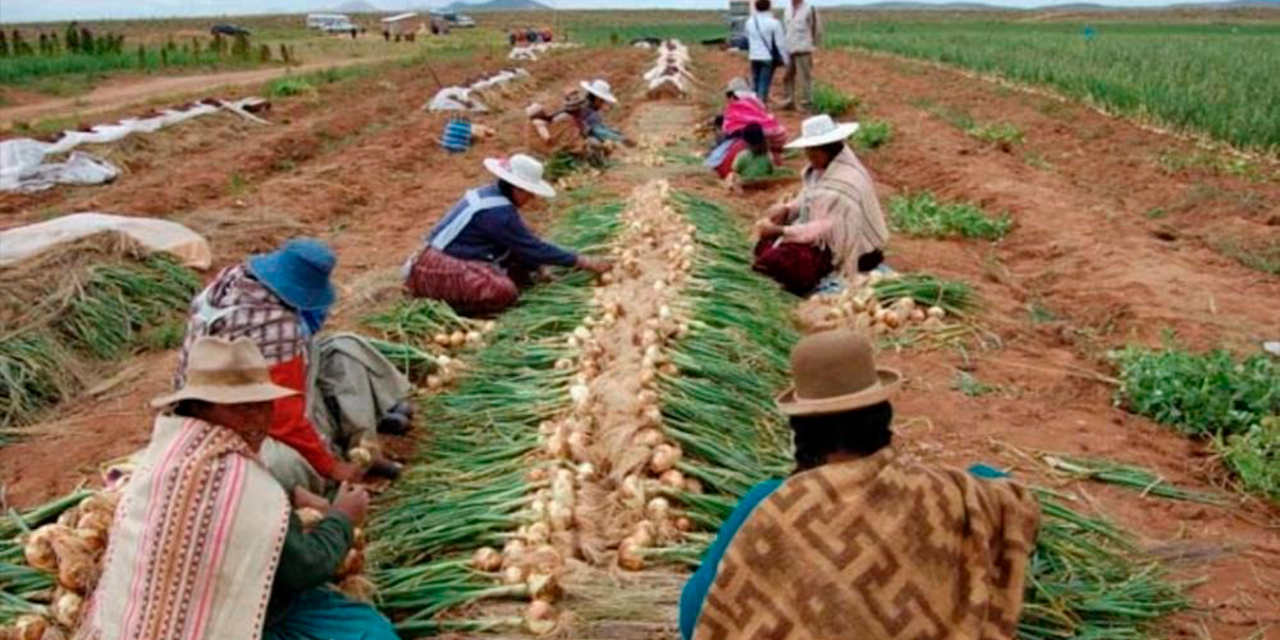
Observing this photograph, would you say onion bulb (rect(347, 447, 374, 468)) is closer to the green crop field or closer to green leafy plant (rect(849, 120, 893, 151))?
green leafy plant (rect(849, 120, 893, 151))

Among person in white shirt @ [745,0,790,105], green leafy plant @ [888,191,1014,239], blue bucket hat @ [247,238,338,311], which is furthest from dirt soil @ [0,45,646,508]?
person in white shirt @ [745,0,790,105]

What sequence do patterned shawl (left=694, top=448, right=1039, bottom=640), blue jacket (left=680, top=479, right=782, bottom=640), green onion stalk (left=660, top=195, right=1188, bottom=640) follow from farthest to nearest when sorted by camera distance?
green onion stalk (left=660, top=195, right=1188, bottom=640), blue jacket (left=680, top=479, right=782, bottom=640), patterned shawl (left=694, top=448, right=1039, bottom=640)

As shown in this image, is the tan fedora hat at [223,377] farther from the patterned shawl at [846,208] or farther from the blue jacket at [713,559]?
the patterned shawl at [846,208]

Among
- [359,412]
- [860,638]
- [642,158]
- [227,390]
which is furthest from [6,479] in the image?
[642,158]

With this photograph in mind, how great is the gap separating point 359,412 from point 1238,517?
284 centimetres

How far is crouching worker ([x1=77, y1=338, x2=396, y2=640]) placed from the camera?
225 centimetres

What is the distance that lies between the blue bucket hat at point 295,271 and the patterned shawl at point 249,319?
0.12 feet

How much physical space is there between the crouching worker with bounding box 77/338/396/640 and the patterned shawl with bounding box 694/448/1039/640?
92 cm

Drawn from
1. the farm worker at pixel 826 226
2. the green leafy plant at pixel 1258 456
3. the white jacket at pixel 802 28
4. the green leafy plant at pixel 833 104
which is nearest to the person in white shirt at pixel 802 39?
the white jacket at pixel 802 28

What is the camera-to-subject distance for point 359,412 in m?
3.78

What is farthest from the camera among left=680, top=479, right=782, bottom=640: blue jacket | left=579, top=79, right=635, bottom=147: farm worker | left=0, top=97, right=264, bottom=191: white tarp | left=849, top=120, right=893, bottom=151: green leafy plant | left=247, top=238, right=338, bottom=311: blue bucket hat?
left=849, top=120, right=893, bottom=151: green leafy plant

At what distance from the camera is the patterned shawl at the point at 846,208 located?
5527 mm

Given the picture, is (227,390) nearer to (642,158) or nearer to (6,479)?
(6,479)

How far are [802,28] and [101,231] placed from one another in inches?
339
